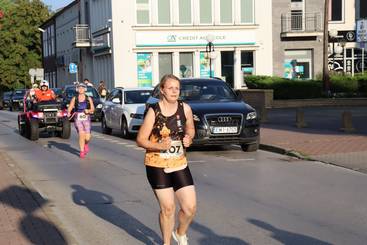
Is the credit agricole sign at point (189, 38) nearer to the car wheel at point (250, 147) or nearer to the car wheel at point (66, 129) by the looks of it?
the car wheel at point (66, 129)

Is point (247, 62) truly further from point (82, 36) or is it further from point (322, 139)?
point (322, 139)

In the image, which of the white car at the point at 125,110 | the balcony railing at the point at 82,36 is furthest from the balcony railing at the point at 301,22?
the white car at the point at 125,110

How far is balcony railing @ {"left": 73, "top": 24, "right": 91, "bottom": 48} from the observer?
5019cm

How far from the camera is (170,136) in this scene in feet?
18.9

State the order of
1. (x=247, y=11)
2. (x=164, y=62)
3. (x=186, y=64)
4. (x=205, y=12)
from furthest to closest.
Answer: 1. (x=247, y=11)
2. (x=205, y=12)
3. (x=186, y=64)
4. (x=164, y=62)

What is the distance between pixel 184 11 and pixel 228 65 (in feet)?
15.6

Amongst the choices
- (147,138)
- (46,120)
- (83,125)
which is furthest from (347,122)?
(147,138)

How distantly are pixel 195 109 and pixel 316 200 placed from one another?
19.5ft

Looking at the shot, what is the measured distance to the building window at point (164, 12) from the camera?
4347 cm

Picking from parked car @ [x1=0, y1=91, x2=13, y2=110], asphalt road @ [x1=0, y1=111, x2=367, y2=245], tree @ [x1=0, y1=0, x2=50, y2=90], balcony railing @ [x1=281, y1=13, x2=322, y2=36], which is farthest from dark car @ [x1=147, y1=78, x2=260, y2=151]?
tree @ [x1=0, y1=0, x2=50, y2=90]

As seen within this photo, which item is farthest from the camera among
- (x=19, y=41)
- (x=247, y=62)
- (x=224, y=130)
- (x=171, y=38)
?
(x=19, y=41)

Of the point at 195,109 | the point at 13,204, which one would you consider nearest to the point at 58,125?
the point at 195,109

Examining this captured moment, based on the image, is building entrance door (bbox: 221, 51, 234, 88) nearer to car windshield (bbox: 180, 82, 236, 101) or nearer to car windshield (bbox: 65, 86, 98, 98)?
car windshield (bbox: 65, 86, 98, 98)

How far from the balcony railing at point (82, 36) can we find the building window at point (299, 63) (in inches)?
599
